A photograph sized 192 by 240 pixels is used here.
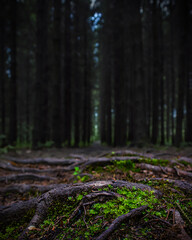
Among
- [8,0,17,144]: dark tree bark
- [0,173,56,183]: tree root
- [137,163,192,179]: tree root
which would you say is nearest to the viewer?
[137,163,192,179]: tree root

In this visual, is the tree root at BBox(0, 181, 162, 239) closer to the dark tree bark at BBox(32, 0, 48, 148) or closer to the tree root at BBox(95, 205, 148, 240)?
the tree root at BBox(95, 205, 148, 240)

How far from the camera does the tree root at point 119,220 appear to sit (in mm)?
1443

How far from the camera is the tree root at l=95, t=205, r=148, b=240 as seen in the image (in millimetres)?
1443

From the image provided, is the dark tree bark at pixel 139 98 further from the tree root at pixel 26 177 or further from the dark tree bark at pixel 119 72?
the tree root at pixel 26 177

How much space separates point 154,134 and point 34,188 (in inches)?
382

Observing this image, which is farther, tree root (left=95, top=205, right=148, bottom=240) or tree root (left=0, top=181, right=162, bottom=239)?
tree root (left=0, top=181, right=162, bottom=239)

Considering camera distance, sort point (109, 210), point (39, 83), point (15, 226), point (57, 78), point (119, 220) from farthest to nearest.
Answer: point (57, 78) → point (39, 83) → point (15, 226) → point (109, 210) → point (119, 220)

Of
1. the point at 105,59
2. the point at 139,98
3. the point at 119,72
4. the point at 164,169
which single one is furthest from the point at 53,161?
the point at 105,59

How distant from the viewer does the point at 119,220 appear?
1577mm

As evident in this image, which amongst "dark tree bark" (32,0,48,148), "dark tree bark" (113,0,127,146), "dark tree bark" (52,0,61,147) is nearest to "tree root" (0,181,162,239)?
"dark tree bark" (32,0,48,148)

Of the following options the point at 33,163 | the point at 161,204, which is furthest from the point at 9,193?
the point at 161,204

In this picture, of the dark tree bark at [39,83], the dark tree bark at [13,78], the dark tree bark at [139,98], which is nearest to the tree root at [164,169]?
the dark tree bark at [139,98]

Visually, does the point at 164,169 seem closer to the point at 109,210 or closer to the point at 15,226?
the point at 109,210

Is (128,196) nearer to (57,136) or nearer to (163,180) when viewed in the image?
(163,180)
